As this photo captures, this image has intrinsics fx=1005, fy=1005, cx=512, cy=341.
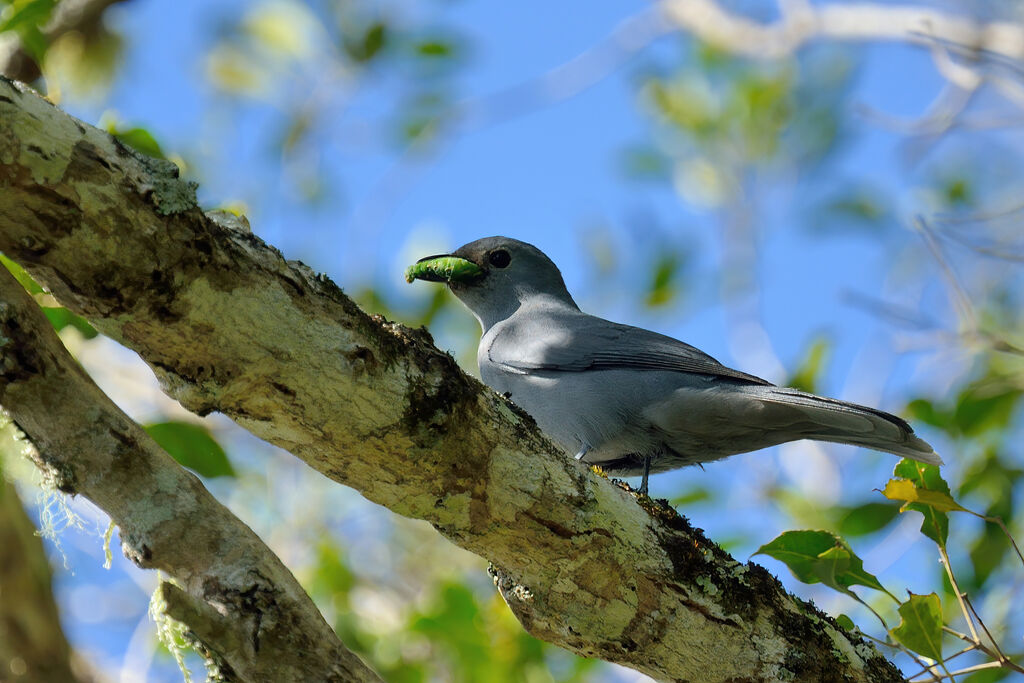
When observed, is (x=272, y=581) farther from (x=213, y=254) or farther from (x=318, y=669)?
(x=213, y=254)

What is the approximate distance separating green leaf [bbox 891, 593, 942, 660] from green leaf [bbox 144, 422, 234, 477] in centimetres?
229

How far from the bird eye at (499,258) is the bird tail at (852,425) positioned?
1.88m

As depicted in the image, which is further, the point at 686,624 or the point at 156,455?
the point at 686,624

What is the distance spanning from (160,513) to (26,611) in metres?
2.57

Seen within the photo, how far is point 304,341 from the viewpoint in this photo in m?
2.36

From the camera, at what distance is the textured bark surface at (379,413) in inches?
82.7

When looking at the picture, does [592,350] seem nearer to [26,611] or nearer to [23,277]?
[23,277]

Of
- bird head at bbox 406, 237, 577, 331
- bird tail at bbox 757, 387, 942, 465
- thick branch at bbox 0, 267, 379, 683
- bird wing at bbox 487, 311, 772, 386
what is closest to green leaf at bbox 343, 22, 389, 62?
bird head at bbox 406, 237, 577, 331

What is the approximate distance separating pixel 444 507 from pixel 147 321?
0.97 meters

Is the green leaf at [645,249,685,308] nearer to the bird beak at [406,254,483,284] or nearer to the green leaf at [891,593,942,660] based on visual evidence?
the bird beak at [406,254,483,284]

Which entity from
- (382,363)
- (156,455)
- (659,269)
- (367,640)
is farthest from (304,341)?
(659,269)

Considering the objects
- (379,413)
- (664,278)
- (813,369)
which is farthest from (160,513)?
(664,278)

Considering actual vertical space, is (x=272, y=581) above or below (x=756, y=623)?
below

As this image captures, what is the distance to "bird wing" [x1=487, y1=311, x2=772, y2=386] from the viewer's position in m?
4.37
